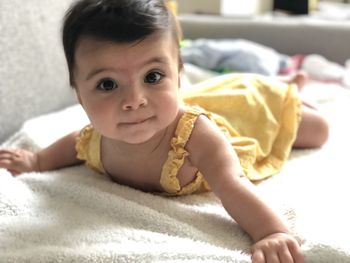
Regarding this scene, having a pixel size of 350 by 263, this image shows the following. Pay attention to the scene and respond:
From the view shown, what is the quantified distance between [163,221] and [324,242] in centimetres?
23

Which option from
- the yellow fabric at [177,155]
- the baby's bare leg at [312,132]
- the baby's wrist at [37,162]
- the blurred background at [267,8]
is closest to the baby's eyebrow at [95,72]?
the yellow fabric at [177,155]

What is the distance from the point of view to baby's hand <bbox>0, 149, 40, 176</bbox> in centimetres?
97

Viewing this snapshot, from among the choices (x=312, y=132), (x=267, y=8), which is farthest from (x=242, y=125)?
(x=267, y=8)

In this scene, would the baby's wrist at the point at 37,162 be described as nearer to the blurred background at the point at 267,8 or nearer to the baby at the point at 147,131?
the baby at the point at 147,131

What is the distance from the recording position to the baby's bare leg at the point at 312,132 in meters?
1.13

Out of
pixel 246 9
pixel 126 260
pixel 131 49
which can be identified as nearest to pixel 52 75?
pixel 131 49

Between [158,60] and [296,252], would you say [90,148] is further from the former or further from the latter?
[296,252]

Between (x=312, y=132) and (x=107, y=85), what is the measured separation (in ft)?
1.78

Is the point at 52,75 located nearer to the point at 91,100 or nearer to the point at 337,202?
the point at 91,100

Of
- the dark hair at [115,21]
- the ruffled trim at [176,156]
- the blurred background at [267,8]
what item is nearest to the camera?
the dark hair at [115,21]

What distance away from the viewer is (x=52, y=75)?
139 centimetres

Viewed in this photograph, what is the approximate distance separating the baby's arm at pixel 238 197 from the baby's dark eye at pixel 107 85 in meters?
0.16

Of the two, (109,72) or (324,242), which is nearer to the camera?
(324,242)

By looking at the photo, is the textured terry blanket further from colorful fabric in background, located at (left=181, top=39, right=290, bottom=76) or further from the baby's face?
colorful fabric in background, located at (left=181, top=39, right=290, bottom=76)
